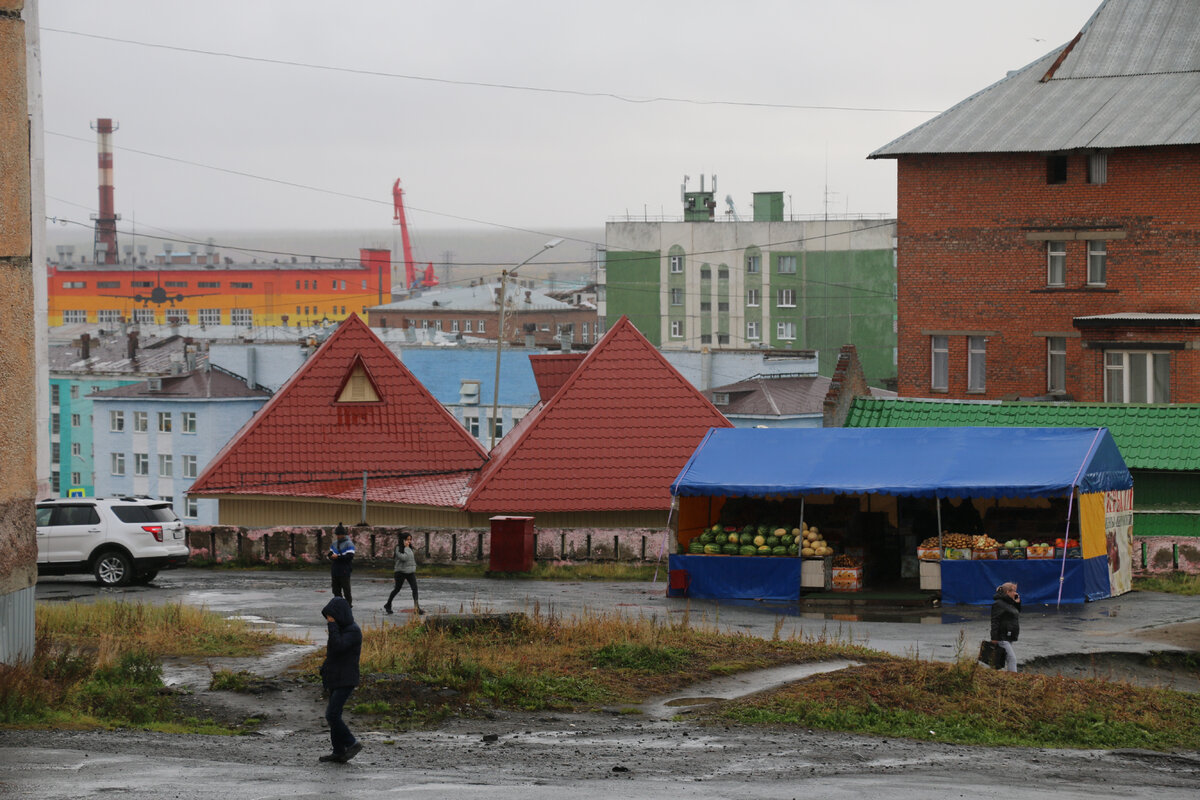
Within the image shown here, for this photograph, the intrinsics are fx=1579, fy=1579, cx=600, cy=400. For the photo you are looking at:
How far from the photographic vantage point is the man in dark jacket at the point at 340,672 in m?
13.5

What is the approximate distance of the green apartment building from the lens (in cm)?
12519

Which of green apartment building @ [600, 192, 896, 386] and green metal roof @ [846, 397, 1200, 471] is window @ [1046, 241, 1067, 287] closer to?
green metal roof @ [846, 397, 1200, 471]

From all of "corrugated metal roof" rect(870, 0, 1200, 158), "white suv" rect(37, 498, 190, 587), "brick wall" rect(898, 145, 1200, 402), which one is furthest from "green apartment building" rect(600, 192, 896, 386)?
"white suv" rect(37, 498, 190, 587)

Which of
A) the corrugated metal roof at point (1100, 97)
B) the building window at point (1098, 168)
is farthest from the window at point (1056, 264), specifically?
the corrugated metal roof at point (1100, 97)

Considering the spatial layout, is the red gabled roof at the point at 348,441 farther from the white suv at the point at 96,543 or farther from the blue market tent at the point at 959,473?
the blue market tent at the point at 959,473

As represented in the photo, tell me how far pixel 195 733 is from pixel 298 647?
540 cm

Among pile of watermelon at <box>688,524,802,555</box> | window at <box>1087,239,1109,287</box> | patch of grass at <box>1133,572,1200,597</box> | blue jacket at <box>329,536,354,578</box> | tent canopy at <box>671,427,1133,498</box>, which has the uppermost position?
window at <box>1087,239,1109,287</box>

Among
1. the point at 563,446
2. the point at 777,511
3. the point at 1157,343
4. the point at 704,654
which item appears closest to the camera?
the point at 704,654

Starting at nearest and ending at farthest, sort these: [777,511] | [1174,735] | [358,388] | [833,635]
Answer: [1174,735], [833,635], [777,511], [358,388]

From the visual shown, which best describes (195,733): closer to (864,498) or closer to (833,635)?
(833,635)

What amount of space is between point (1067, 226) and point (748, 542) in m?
25.1

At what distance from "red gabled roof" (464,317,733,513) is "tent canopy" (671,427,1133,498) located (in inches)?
281

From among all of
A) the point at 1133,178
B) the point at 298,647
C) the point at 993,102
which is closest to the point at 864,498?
the point at 298,647

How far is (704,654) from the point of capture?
19.7m
